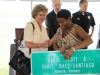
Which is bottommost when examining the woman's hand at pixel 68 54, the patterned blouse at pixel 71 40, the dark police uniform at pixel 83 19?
the woman's hand at pixel 68 54

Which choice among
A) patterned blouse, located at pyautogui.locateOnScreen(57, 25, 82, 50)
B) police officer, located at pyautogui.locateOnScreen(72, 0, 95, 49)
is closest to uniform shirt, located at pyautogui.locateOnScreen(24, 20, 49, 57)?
patterned blouse, located at pyautogui.locateOnScreen(57, 25, 82, 50)

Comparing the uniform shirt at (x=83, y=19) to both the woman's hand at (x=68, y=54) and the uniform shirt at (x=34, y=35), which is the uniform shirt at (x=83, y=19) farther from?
the woman's hand at (x=68, y=54)

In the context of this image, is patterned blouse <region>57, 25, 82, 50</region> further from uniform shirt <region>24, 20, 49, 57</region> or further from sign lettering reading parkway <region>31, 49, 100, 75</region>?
uniform shirt <region>24, 20, 49, 57</region>

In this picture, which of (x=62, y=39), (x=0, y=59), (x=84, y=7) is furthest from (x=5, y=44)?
(x=62, y=39)

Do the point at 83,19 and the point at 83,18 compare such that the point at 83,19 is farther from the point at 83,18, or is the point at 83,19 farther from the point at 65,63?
the point at 65,63

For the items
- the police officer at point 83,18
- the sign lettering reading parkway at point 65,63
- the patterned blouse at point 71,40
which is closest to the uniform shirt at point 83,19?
the police officer at point 83,18

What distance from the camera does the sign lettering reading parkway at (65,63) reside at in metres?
1.78

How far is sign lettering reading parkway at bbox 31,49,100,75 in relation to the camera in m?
1.78

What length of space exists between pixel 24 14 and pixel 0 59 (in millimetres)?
Answer: 1626

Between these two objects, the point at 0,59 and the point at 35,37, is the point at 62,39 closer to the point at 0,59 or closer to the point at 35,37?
the point at 35,37

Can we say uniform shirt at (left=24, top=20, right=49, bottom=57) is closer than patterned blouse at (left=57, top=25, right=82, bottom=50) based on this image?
No

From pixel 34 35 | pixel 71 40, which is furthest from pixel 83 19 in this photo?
pixel 71 40

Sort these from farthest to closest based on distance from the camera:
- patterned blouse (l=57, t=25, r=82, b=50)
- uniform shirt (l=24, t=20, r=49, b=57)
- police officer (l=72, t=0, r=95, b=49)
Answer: police officer (l=72, t=0, r=95, b=49) → uniform shirt (l=24, t=20, r=49, b=57) → patterned blouse (l=57, t=25, r=82, b=50)

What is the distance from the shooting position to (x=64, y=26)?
197cm
